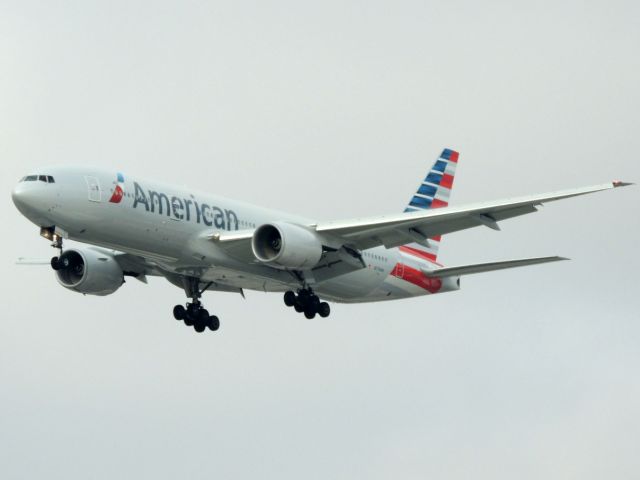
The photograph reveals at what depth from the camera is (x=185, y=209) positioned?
48.5 m

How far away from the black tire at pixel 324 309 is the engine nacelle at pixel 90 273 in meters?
7.44

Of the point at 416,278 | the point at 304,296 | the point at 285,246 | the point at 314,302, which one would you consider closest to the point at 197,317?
the point at 304,296

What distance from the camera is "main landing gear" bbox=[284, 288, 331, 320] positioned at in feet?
169

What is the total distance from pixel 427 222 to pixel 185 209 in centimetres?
791

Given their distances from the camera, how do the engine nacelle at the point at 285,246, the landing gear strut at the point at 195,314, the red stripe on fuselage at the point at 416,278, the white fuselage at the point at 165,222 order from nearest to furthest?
the white fuselage at the point at 165,222 < the engine nacelle at the point at 285,246 < the landing gear strut at the point at 195,314 < the red stripe on fuselage at the point at 416,278

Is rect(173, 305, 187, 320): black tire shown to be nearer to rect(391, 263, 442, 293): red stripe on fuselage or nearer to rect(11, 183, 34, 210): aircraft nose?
rect(391, 263, 442, 293): red stripe on fuselage

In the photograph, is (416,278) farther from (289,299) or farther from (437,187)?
(437,187)

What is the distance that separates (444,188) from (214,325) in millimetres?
12837

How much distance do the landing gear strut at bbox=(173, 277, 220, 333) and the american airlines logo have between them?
16.6 ft

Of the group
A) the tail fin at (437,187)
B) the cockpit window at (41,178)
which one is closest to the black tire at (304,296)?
the tail fin at (437,187)

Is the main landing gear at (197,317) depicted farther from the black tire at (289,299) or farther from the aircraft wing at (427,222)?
the aircraft wing at (427,222)

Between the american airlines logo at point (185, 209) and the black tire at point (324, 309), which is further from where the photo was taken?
the black tire at point (324, 309)

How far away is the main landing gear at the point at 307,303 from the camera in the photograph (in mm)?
51656

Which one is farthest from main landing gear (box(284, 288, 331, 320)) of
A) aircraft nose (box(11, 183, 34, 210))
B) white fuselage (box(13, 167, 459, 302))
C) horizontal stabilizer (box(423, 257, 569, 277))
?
aircraft nose (box(11, 183, 34, 210))
